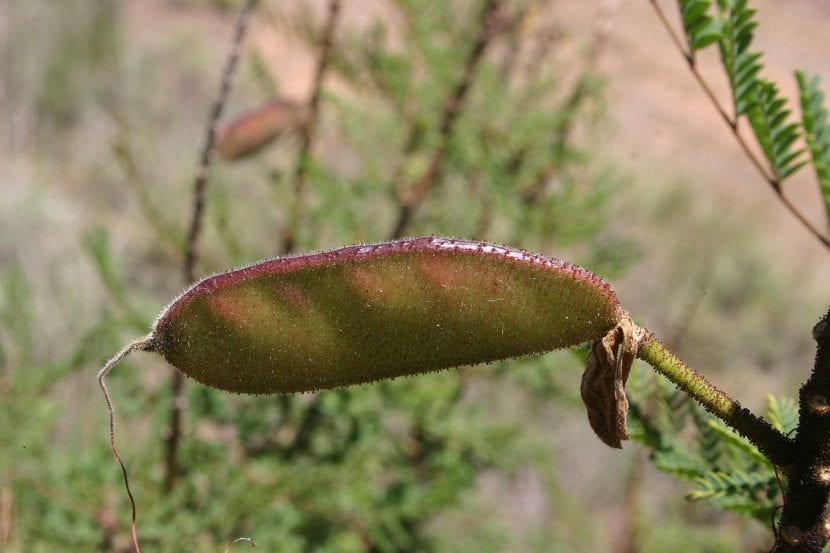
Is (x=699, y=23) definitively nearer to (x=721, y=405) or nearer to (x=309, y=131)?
(x=721, y=405)

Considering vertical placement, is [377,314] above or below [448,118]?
above

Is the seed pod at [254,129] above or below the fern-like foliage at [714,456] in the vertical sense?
below

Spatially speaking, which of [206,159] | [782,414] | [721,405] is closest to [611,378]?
[721,405]

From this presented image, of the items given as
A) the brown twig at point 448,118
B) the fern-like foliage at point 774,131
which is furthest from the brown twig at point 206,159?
the fern-like foliage at point 774,131

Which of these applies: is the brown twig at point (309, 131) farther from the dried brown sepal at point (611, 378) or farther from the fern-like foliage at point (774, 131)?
the dried brown sepal at point (611, 378)

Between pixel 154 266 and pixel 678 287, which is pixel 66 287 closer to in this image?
pixel 154 266

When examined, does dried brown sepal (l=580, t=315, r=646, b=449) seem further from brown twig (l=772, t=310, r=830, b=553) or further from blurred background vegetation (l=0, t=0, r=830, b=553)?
blurred background vegetation (l=0, t=0, r=830, b=553)

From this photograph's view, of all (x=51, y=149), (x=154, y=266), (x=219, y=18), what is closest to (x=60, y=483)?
(x=154, y=266)
